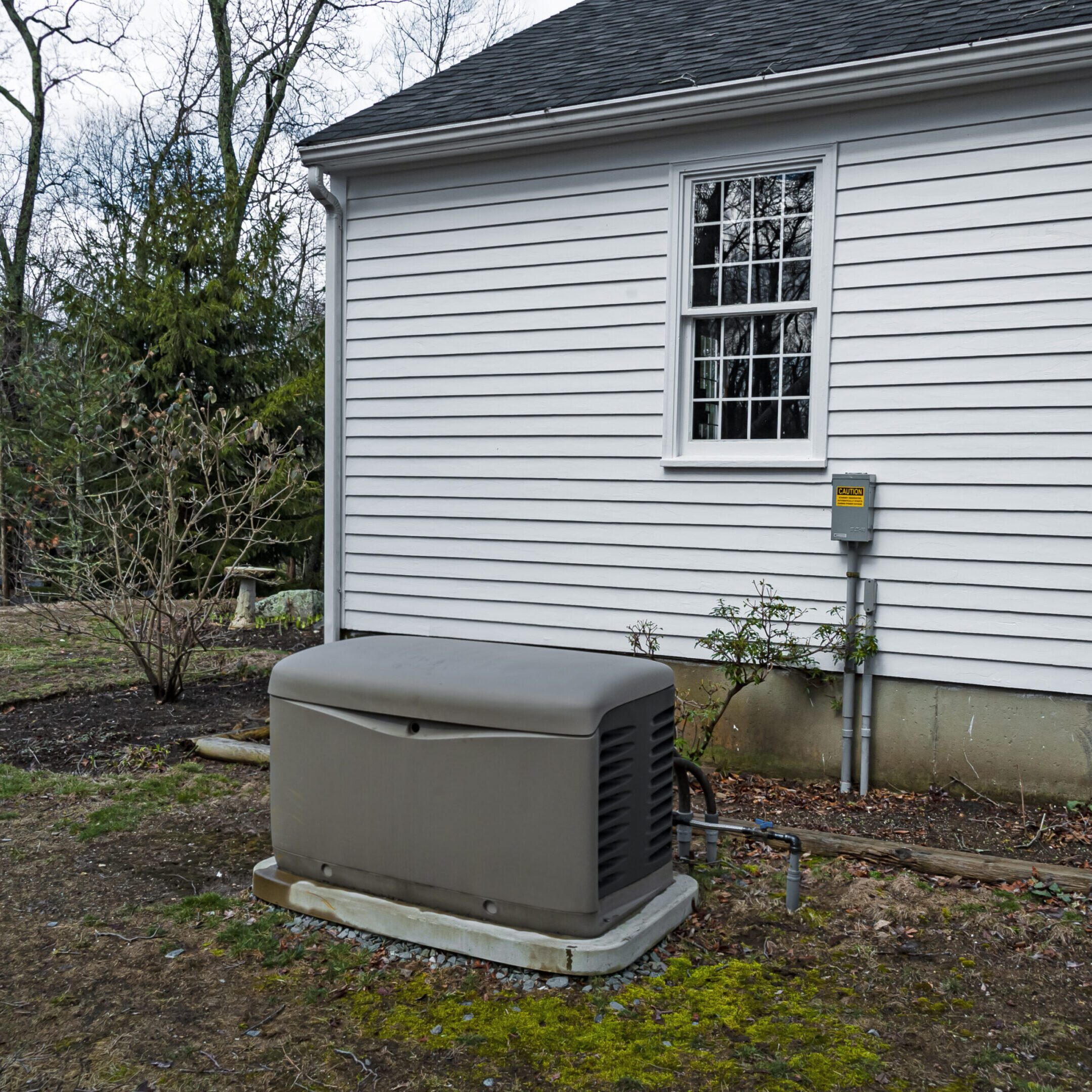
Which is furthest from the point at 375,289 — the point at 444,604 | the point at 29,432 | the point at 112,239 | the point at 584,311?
the point at 112,239

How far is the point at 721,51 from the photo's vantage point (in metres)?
6.11

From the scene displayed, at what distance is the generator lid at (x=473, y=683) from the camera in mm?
3162

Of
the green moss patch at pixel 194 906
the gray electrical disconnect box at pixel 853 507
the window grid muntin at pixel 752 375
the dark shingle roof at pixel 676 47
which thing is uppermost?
the dark shingle roof at pixel 676 47

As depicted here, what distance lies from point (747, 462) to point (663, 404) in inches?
26.3

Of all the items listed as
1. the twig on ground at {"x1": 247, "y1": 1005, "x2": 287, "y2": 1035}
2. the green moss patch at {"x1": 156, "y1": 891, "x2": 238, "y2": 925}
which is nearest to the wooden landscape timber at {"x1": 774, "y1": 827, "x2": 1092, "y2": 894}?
the twig on ground at {"x1": 247, "y1": 1005, "x2": 287, "y2": 1035}

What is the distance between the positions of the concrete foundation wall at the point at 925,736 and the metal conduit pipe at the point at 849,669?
11cm

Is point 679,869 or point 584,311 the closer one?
point 679,869

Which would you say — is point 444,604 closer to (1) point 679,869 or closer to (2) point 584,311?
(2) point 584,311

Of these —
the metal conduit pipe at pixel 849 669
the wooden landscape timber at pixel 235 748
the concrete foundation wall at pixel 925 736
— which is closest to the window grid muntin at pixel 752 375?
the metal conduit pipe at pixel 849 669

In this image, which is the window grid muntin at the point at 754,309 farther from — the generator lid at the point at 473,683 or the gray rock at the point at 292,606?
the gray rock at the point at 292,606

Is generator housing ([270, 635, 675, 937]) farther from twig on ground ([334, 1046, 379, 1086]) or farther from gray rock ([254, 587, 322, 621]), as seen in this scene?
gray rock ([254, 587, 322, 621])

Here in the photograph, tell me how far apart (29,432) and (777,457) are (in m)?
11.8

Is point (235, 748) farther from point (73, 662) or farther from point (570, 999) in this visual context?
point (73, 662)

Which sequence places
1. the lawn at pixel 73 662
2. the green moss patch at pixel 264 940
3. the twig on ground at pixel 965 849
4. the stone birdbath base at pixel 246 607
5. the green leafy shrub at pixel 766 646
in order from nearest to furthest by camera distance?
1. the green moss patch at pixel 264 940
2. the twig on ground at pixel 965 849
3. the green leafy shrub at pixel 766 646
4. the lawn at pixel 73 662
5. the stone birdbath base at pixel 246 607
